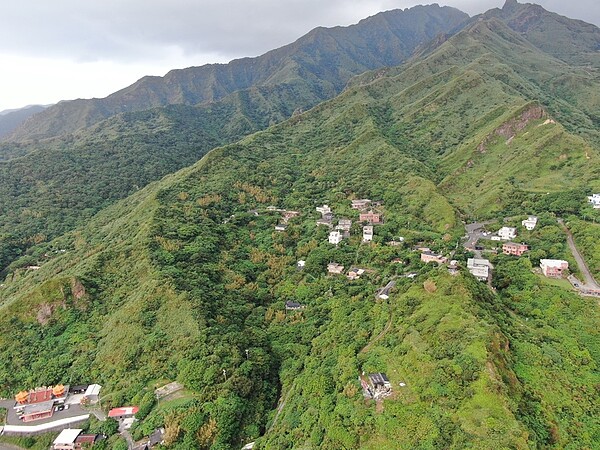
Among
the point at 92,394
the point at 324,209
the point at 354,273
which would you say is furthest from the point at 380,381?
the point at 324,209

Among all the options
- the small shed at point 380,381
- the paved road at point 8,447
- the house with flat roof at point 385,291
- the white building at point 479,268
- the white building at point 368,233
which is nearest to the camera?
the small shed at point 380,381

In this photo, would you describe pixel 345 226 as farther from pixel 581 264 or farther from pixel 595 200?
pixel 595 200

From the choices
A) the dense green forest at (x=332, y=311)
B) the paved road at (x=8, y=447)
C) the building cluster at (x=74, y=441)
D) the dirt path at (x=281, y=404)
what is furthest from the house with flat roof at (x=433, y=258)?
the paved road at (x=8, y=447)

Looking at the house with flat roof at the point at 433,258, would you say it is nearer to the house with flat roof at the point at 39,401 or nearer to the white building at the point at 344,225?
the white building at the point at 344,225

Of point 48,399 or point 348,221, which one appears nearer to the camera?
point 48,399

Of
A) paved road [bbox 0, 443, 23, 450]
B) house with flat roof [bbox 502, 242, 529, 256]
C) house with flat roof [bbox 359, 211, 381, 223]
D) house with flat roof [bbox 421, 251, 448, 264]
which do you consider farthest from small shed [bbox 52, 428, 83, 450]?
house with flat roof [bbox 502, 242, 529, 256]

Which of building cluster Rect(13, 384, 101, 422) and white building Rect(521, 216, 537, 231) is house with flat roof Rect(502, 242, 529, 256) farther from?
building cluster Rect(13, 384, 101, 422)
